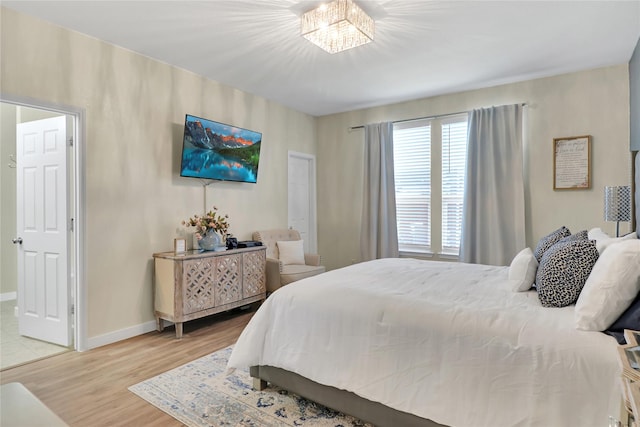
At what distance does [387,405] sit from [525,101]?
12.9ft

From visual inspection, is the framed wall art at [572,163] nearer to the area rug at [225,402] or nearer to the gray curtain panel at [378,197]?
the gray curtain panel at [378,197]

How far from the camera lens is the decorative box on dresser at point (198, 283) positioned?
3.38 meters

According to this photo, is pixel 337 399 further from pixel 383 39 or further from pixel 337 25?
pixel 383 39

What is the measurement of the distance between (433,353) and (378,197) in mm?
3578

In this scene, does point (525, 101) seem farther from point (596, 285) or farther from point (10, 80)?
point (10, 80)

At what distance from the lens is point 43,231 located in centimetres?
330

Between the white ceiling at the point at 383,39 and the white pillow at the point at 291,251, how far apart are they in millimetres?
2076

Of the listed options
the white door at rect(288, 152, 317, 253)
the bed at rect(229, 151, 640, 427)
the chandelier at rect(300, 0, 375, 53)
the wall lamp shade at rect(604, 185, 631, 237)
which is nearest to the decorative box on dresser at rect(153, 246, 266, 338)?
the bed at rect(229, 151, 640, 427)

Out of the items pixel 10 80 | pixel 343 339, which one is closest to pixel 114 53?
pixel 10 80

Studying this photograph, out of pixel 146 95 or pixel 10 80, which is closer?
pixel 10 80

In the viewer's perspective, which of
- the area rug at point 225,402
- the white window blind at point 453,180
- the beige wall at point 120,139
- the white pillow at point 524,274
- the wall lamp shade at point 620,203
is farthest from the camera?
the white window blind at point 453,180

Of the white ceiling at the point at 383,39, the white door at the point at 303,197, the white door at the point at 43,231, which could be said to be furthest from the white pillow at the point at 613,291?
the white door at the point at 303,197

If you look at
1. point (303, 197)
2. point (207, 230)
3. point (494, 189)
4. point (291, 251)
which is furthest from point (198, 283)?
point (494, 189)

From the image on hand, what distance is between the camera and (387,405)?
1.79 m
